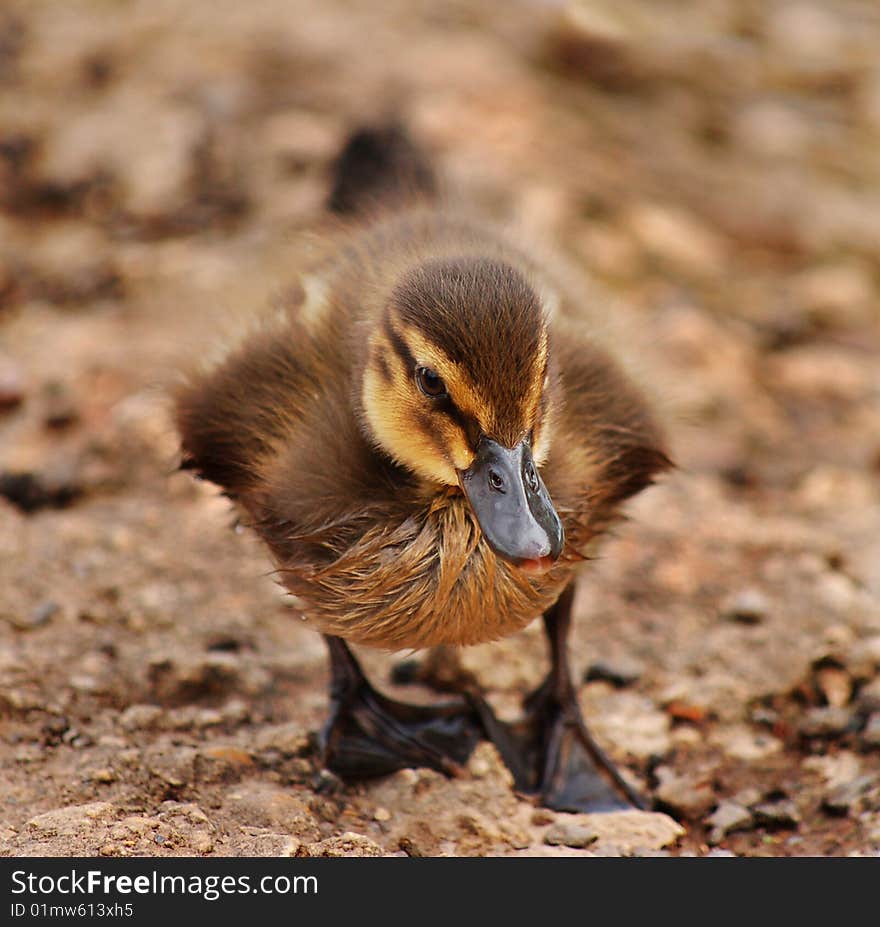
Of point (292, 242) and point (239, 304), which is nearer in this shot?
point (239, 304)

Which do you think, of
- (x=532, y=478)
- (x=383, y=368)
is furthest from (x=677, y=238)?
(x=532, y=478)

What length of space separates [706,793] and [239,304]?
1568mm

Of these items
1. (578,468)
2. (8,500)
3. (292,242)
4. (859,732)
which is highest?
(578,468)

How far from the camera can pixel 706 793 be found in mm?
2754

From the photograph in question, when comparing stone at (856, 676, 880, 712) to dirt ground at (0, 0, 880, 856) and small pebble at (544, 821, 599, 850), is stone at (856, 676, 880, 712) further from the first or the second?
small pebble at (544, 821, 599, 850)

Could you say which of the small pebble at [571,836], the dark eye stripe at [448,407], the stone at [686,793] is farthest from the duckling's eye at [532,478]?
the stone at [686,793]

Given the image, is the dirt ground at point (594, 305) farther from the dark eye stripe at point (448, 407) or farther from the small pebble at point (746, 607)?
the dark eye stripe at point (448, 407)

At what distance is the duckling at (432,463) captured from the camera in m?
2.22

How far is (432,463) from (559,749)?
33.7 inches

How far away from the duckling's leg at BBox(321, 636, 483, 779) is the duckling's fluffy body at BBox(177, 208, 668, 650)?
323 mm

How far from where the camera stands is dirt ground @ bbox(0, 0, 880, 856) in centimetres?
263
